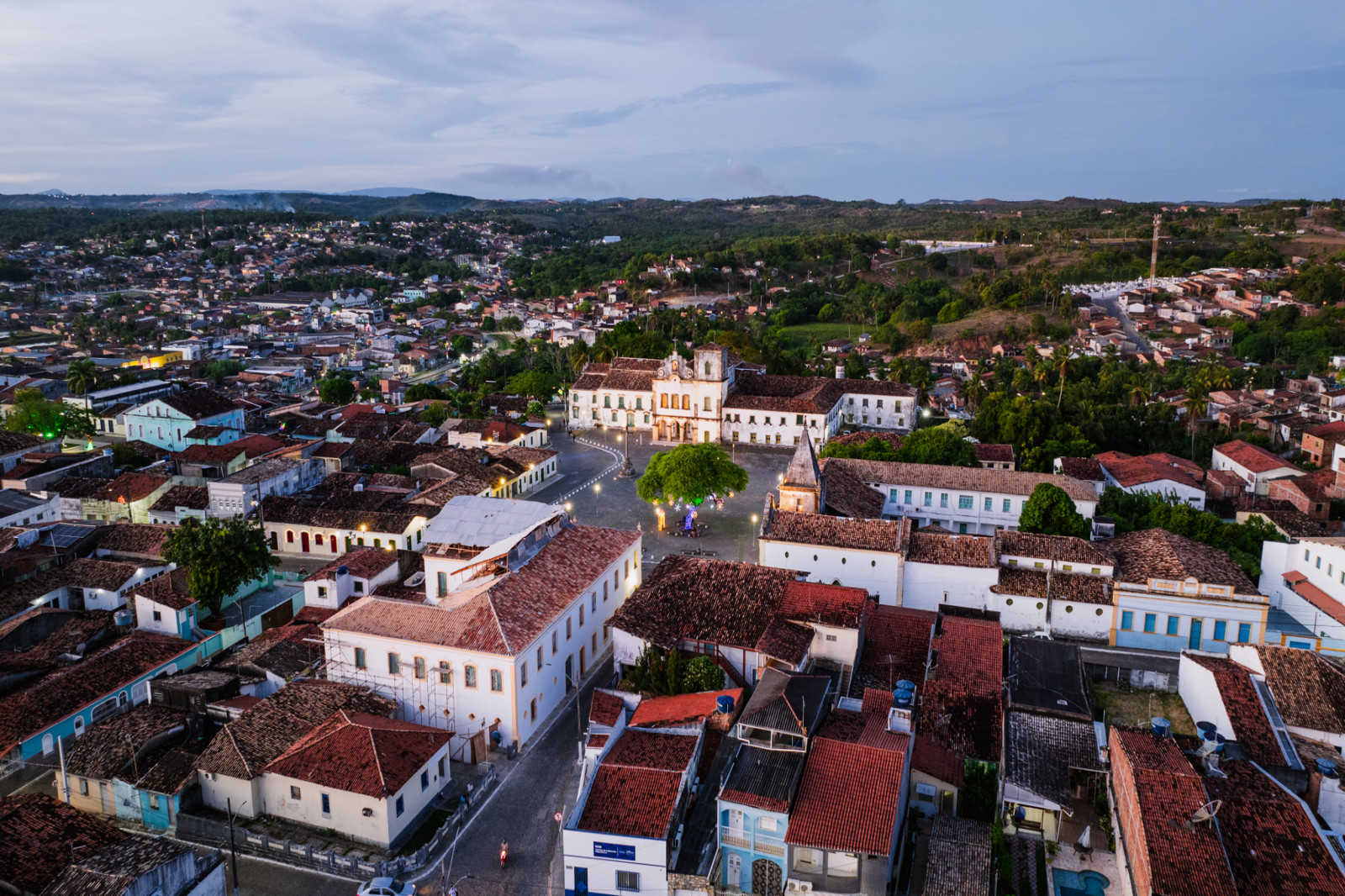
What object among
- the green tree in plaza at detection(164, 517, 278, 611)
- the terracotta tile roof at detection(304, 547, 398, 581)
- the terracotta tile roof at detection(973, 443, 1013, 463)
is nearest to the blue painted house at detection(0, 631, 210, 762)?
the green tree in plaza at detection(164, 517, 278, 611)

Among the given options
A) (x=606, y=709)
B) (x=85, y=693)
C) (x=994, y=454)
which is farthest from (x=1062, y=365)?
(x=85, y=693)

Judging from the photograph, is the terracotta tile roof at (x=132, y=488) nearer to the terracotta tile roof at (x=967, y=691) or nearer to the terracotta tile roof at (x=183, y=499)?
the terracotta tile roof at (x=183, y=499)

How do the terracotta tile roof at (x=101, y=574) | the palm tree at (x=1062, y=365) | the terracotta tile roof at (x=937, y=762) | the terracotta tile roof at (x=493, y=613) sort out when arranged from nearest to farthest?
1. the terracotta tile roof at (x=937, y=762)
2. the terracotta tile roof at (x=493, y=613)
3. the terracotta tile roof at (x=101, y=574)
4. the palm tree at (x=1062, y=365)

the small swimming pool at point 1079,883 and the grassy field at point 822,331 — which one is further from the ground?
the grassy field at point 822,331

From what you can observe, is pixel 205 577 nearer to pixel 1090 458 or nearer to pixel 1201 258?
pixel 1090 458

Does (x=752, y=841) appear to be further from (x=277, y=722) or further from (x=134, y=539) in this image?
(x=134, y=539)

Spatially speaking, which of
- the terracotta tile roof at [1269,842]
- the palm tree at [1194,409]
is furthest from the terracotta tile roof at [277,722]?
the palm tree at [1194,409]
